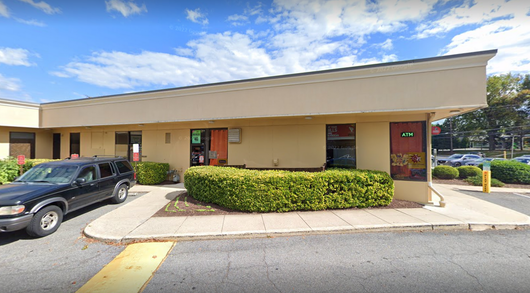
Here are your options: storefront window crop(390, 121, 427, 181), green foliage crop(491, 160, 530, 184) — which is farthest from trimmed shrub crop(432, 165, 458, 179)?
storefront window crop(390, 121, 427, 181)

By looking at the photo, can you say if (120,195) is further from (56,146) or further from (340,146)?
(56,146)

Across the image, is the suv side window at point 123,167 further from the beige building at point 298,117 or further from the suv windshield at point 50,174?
the beige building at point 298,117

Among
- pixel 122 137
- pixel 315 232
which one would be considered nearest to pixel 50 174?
pixel 122 137

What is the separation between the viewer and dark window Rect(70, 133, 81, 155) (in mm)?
12606

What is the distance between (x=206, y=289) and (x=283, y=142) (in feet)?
22.0

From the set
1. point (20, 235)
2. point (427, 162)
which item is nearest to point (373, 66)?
point (427, 162)

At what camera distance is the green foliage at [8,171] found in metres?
9.29

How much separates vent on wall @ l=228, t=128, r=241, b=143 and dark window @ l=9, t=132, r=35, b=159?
43.7 feet

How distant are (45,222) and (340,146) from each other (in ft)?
29.7

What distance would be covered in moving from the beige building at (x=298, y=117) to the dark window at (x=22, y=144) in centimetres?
7

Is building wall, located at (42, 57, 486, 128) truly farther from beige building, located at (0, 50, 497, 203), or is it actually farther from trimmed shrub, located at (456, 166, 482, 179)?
trimmed shrub, located at (456, 166, 482, 179)

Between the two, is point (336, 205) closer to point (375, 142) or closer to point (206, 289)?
point (375, 142)

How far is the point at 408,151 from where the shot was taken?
24.4 ft

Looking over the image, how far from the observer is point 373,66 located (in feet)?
22.3
